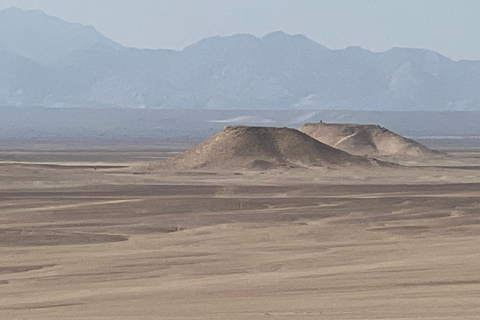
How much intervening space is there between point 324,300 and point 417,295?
63.0 inches

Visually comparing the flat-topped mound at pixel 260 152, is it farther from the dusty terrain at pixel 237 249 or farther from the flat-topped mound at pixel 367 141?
the flat-topped mound at pixel 367 141

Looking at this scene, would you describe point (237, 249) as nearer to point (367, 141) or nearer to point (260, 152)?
point (260, 152)

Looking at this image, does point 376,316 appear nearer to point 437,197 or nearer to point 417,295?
point 417,295

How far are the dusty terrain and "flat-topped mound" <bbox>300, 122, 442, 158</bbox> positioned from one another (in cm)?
4305

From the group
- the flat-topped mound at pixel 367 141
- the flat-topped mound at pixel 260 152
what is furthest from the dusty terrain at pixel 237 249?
the flat-topped mound at pixel 367 141

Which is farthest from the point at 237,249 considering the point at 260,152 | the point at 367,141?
the point at 367,141

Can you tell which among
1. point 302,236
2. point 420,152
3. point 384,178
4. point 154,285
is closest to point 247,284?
point 154,285

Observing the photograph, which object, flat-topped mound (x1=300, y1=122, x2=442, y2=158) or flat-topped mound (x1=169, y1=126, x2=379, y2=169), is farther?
flat-topped mound (x1=300, y1=122, x2=442, y2=158)

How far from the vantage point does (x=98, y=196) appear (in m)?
48.8

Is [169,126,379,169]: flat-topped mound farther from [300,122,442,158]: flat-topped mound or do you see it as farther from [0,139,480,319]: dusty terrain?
[300,122,442,158]: flat-topped mound

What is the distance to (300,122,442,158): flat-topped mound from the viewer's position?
103m

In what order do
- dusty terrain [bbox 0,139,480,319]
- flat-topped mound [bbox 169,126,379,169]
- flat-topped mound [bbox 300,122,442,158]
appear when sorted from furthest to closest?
flat-topped mound [bbox 300,122,442,158] < flat-topped mound [bbox 169,126,379,169] < dusty terrain [bbox 0,139,480,319]

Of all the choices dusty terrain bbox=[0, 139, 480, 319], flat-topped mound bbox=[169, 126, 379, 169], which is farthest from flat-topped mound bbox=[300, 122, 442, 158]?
dusty terrain bbox=[0, 139, 480, 319]

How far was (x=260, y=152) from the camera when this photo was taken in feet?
255
